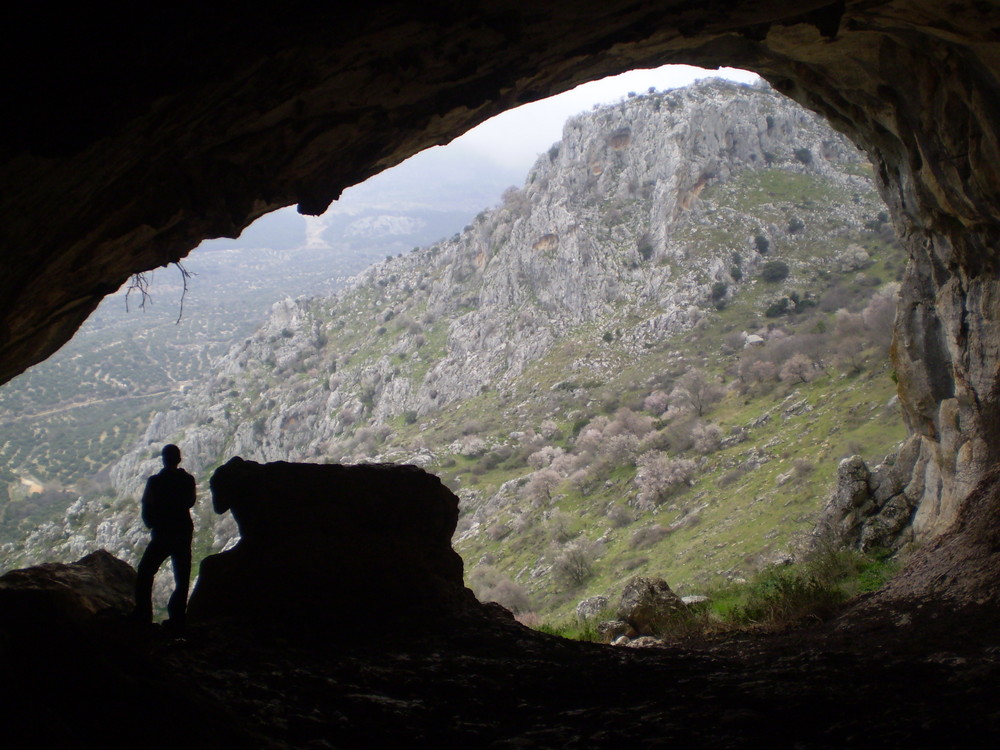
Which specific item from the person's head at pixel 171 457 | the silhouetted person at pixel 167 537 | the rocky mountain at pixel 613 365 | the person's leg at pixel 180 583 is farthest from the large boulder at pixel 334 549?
the rocky mountain at pixel 613 365

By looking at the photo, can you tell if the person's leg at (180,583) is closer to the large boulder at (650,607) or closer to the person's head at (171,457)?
the person's head at (171,457)

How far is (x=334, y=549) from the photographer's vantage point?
28.7 feet

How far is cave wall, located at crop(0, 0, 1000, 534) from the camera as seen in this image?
4727 mm

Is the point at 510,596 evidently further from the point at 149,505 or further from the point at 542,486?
the point at 149,505

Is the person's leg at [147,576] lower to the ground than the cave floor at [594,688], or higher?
higher

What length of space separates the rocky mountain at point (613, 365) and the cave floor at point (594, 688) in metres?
17.3

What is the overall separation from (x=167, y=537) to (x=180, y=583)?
0.50 m

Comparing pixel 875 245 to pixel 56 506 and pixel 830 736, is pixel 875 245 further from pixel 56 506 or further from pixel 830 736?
pixel 56 506

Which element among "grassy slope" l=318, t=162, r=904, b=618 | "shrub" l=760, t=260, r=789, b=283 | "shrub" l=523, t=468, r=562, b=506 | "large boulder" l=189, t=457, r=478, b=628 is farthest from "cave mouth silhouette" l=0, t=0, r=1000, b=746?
"shrub" l=760, t=260, r=789, b=283

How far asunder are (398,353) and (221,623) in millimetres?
93003

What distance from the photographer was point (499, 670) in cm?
709

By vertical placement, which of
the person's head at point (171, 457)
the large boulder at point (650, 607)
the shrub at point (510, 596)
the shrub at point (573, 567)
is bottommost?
the shrub at point (510, 596)

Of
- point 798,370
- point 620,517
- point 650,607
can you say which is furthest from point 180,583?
point 798,370

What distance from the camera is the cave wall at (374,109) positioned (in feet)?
15.5
